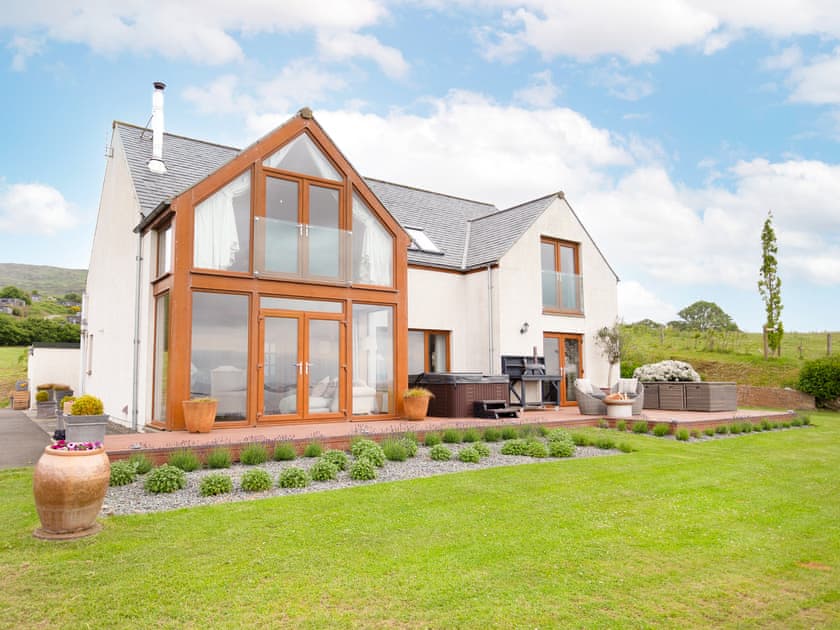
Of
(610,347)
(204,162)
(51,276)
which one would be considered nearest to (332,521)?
(204,162)

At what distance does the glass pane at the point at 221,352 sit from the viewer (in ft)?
35.4

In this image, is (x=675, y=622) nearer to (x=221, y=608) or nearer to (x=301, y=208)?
(x=221, y=608)

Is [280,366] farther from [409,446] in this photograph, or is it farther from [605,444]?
[605,444]

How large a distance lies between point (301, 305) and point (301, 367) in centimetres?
127

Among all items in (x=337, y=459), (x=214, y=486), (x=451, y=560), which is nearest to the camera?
(x=451, y=560)

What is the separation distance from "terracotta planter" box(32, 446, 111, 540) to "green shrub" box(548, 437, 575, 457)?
21.3 feet

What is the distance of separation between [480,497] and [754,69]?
15349 mm

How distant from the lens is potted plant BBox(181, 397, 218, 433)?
33.0 feet

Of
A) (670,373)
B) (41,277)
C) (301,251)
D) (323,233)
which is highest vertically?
(41,277)

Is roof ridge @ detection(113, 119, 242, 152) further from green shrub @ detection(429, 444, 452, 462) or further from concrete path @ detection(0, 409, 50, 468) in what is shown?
green shrub @ detection(429, 444, 452, 462)

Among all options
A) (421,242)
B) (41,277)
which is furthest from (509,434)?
(41,277)

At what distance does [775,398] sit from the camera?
785 inches

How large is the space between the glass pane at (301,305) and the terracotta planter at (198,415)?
2.31 metres

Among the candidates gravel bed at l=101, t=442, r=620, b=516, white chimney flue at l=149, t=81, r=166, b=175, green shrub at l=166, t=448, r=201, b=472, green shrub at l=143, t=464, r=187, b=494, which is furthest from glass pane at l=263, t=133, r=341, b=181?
green shrub at l=143, t=464, r=187, b=494
